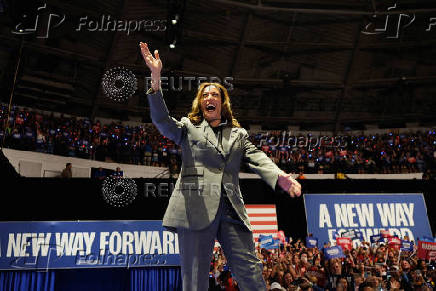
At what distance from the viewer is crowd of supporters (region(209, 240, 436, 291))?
22.8ft

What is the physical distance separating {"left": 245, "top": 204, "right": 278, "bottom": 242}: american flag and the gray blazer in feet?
25.2

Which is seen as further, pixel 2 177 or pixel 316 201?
pixel 316 201

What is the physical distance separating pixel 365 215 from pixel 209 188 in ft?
30.1

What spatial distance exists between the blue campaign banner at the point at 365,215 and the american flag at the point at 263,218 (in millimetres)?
889

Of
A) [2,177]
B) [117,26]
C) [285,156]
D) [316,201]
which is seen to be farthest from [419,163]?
[2,177]

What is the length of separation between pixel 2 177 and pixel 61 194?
112 cm

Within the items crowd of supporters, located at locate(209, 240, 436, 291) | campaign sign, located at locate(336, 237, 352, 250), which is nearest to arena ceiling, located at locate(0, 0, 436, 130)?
campaign sign, located at locate(336, 237, 352, 250)

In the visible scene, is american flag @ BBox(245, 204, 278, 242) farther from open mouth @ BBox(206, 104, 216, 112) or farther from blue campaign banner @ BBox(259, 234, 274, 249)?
open mouth @ BBox(206, 104, 216, 112)

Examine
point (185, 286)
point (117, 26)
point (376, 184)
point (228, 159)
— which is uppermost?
point (117, 26)

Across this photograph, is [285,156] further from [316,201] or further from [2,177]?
[2,177]

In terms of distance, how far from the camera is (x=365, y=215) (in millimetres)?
10383

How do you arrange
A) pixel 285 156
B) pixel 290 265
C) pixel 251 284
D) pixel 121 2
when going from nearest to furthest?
pixel 251 284
pixel 290 265
pixel 285 156
pixel 121 2

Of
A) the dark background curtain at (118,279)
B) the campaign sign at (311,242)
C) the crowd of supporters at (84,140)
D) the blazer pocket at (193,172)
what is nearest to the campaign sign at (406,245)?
the campaign sign at (311,242)

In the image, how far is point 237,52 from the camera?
19078mm
